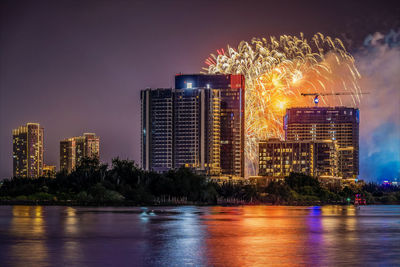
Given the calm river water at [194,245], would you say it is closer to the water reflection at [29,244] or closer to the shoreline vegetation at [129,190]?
the water reflection at [29,244]

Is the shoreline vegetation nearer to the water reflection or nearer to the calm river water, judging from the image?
the water reflection

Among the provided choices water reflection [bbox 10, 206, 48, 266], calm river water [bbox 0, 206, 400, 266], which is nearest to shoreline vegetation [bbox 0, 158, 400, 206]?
water reflection [bbox 10, 206, 48, 266]

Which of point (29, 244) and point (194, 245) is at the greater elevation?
point (29, 244)

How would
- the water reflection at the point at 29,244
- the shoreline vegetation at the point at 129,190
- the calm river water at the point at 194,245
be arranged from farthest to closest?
the shoreline vegetation at the point at 129,190
the water reflection at the point at 29,244
the calm river water at the point at 194,245

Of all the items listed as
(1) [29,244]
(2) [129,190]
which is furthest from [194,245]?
(2) [129,190]

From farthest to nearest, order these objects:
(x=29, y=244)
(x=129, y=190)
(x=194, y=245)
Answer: (x=129, y=190) < (x=194, y=245) < (x=29, y=244)

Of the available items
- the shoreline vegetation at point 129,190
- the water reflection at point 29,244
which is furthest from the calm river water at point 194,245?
the shoreline vegetation at point 129,190

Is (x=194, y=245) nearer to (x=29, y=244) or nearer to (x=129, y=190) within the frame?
(x=29, y=244)

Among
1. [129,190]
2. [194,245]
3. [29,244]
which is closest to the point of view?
[29,244]

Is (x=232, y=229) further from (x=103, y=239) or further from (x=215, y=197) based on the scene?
(x=215, y=197)
